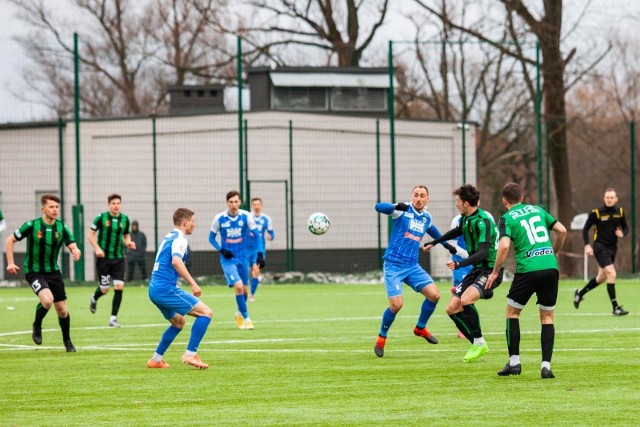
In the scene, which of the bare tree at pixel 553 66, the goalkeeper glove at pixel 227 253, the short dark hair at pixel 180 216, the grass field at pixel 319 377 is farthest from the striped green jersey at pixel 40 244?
the bare tree at pixel 553 66

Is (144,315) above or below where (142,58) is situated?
below

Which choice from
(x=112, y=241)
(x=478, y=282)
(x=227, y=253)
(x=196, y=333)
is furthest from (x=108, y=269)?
(x=478, y=282)

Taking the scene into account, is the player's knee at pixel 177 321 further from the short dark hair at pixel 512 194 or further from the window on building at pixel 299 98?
the window on building at pixel 299 98

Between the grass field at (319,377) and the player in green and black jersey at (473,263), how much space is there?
0.43m

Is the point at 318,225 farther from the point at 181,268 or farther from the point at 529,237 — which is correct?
the point at 529,237

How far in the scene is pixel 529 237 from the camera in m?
10.8

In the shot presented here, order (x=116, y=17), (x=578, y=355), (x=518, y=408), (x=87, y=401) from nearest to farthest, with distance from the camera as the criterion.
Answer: (x=518, y=408), (x=87, y=401), (x=578, y=355), (x=116, y=17)

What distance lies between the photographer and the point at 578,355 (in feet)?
41.8

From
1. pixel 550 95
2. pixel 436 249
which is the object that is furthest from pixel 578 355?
pixel 550 95

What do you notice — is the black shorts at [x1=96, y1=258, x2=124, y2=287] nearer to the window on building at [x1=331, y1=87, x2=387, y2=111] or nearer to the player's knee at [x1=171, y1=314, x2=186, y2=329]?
the player's knee at [x1=171, y1=314, x2=186, y2=329]

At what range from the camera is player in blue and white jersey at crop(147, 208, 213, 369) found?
12258 millimetres

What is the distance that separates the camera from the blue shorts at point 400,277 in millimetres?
13883

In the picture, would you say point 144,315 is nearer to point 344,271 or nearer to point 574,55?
point 344,271

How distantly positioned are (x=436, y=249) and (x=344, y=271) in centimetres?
304
